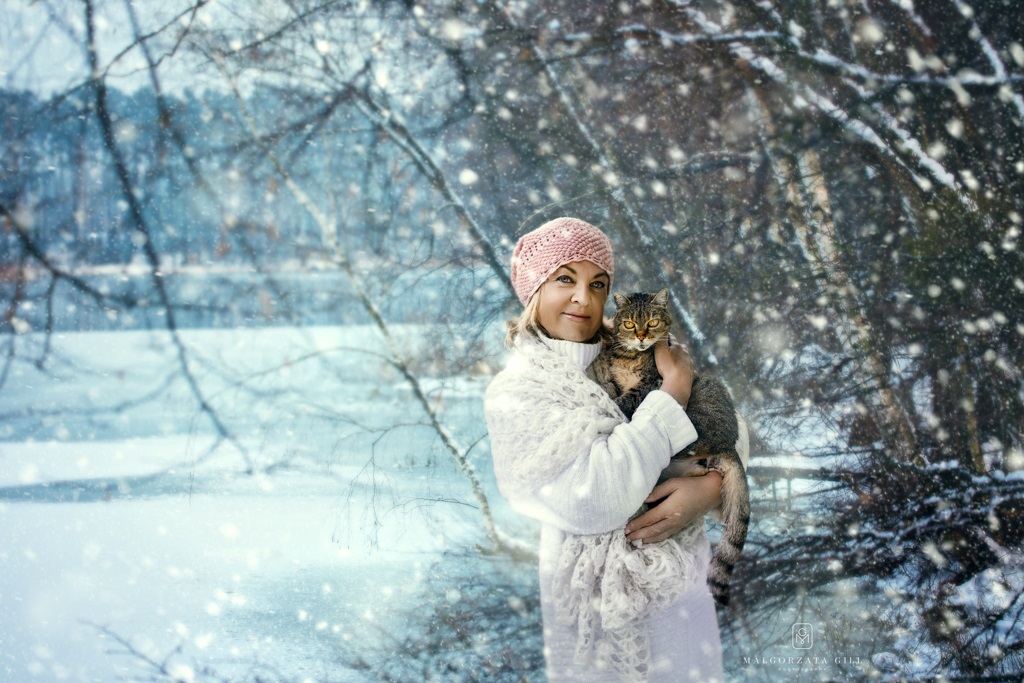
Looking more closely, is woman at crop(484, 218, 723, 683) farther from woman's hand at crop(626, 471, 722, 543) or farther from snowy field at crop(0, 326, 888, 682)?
snowy field at crop(0, 326, 888, 682)

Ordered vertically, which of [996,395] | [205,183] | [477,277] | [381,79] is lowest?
[996,395]

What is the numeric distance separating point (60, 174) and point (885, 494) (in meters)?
2.53

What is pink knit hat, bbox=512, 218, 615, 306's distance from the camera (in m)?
1.38

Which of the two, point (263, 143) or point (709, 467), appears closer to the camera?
point (709, 467)

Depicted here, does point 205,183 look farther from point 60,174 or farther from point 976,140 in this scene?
point 976,140

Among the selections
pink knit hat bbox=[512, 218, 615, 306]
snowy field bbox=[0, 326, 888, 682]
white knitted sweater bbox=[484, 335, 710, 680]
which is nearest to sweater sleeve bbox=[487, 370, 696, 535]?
white knitted sweater bbox=[484, 335, 710, 680]

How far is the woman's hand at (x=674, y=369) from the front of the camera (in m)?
1.31

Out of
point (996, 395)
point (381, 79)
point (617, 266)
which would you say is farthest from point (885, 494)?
point (381, 79)

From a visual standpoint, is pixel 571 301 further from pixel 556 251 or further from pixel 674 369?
pixel 674 369

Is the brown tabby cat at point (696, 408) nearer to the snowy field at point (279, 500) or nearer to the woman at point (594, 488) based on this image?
the woman at point (594, 488)

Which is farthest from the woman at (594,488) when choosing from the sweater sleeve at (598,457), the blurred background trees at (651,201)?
the blurred background trees at (651,201)

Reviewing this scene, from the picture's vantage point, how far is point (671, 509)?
4.23 feet

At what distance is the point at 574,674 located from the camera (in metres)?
1.35

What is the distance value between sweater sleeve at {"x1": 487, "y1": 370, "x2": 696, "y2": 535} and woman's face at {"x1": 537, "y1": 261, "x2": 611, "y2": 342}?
0.16 metres
